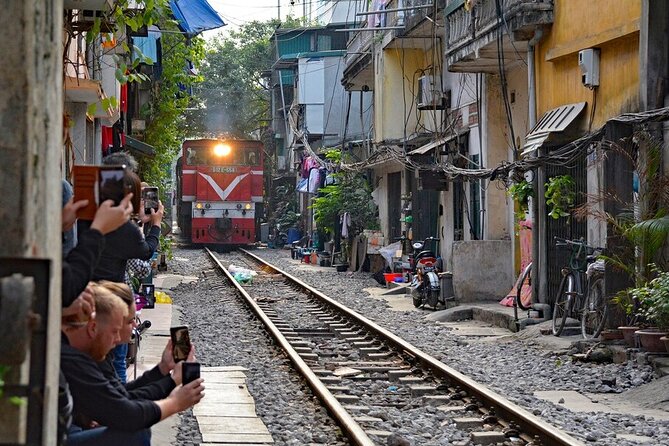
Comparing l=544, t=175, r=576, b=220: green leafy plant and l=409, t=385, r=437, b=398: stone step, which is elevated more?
l=544, t=175, r=576, b=220: green leafy plant

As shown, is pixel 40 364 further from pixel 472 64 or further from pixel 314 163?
pixel 314 163

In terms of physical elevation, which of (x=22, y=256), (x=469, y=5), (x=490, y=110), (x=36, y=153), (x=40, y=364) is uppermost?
(x=469, y=5)

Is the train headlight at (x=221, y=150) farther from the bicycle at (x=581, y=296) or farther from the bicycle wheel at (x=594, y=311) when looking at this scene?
the bicycle wheel at (x=594, y=311)

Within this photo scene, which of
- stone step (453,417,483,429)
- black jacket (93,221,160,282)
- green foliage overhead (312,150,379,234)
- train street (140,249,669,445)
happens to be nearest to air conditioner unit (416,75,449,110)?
green foliage overhead (312,150,379,234)

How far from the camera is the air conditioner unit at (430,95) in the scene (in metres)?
24.3

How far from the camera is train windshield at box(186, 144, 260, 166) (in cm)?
3722

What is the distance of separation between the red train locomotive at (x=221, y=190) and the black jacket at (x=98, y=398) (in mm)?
32320

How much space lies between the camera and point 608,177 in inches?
523

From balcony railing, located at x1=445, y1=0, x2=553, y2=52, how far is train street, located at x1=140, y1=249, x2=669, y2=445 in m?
4.28

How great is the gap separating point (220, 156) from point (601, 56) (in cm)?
2405

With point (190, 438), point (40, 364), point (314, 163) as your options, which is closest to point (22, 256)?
point (40, 364)

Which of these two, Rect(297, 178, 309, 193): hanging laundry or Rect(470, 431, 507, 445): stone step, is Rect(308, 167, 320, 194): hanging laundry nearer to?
Rect(297, 178, 309, 193): hanging laundry

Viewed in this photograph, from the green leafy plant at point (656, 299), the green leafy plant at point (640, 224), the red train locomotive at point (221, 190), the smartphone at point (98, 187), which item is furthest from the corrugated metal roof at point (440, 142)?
the smartphone at point (98, 187)

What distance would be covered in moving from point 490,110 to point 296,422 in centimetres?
1291
